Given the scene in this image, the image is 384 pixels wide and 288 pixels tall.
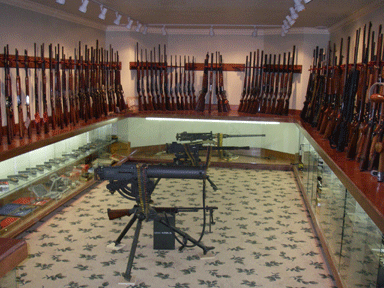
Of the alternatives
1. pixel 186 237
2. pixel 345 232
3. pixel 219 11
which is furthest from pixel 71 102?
pixel 345 232

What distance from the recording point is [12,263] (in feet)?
3.65

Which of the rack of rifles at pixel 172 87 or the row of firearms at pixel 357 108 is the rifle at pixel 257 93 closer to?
the rack of rifles at pixel 172 87

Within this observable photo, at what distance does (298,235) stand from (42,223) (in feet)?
10.0

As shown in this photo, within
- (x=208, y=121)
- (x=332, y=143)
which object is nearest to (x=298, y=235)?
(x=332, y=143)

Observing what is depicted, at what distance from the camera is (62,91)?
221 inches

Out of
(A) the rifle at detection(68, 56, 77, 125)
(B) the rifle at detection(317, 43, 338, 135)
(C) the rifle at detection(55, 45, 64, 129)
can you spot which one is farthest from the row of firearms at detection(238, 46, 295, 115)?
(C) the rifle at detection(55, 45, 64, 129)

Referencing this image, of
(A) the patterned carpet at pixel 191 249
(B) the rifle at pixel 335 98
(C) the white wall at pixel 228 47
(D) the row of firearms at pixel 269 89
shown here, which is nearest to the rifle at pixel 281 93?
(D) the row of firearms at pixel 269 89

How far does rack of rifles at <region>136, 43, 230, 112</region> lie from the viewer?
813cm

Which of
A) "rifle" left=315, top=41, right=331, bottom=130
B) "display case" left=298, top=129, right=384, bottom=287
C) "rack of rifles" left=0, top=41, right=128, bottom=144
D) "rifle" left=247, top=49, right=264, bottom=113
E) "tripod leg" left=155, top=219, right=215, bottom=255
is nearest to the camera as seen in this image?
"display case" left=298, top=129, right=384, bottom=287

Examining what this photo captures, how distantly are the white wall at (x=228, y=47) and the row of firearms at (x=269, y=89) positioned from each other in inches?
15.5

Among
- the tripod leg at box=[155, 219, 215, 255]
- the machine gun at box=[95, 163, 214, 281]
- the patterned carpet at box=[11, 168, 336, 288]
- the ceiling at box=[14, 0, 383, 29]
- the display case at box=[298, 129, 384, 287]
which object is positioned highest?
the ceiling at box=[14, 0, 383, 29]

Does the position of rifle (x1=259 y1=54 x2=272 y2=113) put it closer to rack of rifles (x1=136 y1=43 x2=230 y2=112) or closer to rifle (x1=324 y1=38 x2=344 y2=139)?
rack of rifles (x1=136 y1=43 x2=230 y2=112)

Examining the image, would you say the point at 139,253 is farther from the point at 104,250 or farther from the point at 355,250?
the point at 355,250

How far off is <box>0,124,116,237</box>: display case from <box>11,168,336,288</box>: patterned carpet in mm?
193
